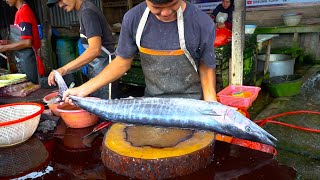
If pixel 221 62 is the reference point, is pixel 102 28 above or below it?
above

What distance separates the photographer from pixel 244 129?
6.29 feet

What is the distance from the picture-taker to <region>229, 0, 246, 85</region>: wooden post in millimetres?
4852

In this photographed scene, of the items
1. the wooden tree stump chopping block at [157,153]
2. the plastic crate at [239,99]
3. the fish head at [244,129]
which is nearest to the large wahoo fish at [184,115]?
the fish head at [244,129]

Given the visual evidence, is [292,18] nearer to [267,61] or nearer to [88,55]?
[267,61]

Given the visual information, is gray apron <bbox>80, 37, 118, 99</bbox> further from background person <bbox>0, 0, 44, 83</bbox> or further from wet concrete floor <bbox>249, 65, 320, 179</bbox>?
wet concrete floor <bbox>249, 65, 320, 179</bbox>

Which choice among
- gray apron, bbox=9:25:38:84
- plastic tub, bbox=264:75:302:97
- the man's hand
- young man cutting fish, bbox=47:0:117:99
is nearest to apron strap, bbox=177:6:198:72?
the man's hand

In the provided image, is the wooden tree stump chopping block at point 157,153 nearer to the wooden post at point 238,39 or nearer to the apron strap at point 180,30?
the apron strap at point 180,30

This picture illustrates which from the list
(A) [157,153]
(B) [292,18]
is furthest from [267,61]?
(A) [157,153]

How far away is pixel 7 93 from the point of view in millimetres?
3760

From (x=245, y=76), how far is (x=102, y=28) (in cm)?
337

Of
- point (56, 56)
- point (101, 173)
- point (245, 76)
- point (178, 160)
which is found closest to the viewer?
point (178, 160)

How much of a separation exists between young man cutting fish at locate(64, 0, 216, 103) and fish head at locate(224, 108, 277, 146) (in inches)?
23.5

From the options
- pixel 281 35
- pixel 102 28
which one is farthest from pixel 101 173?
pixel 281 35

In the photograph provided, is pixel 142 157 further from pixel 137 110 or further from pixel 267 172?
pixel 267 172
